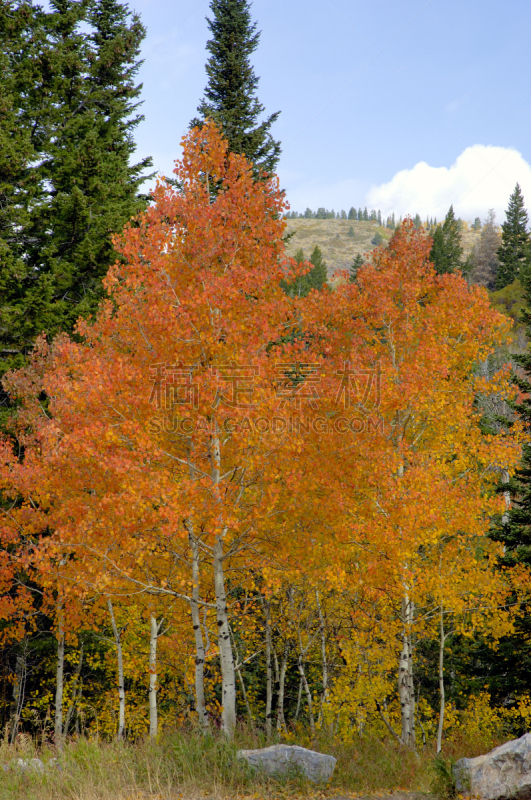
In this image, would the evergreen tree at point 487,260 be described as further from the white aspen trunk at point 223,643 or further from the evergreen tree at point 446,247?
the white aspen trunk at point 223,643

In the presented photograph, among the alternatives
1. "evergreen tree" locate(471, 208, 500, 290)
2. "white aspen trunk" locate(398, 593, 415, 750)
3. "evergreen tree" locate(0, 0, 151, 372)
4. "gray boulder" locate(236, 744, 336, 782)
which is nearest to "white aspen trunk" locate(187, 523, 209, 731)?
"gray boulder" locate(236, 744, 336, 782)

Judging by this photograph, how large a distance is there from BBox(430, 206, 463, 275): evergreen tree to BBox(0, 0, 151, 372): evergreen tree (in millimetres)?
42078

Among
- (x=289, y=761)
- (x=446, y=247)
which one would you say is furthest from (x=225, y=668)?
(x=446, y=247)

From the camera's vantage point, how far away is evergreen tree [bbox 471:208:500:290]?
83312mm

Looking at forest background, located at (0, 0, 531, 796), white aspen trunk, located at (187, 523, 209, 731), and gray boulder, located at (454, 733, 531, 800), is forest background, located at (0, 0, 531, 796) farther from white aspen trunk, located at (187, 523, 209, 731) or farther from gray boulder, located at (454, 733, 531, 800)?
gray boulder, located at (454, 733, 531, 800)

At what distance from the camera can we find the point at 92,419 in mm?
10750

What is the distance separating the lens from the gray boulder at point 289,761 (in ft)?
28.2

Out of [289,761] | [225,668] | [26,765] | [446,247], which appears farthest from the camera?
[446,247]

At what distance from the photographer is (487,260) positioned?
85688 mm

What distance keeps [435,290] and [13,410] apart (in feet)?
47.6

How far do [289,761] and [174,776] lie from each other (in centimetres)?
185

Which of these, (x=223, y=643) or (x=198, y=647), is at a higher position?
(x=223, y=643)

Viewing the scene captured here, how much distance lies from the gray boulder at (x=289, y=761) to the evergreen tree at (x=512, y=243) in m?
73.4

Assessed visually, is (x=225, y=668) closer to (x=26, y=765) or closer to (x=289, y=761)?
(x=289, y=761)
